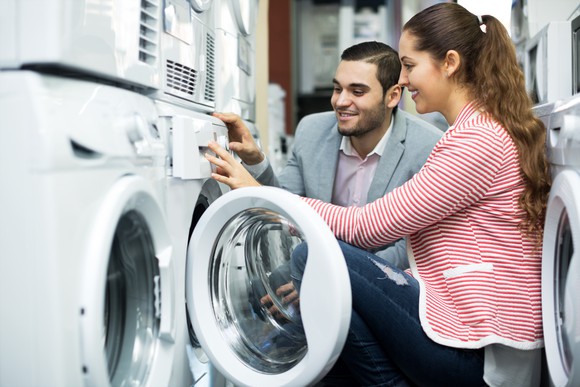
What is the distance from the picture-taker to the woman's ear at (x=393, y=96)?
1.94m

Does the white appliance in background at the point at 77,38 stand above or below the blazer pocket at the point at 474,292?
above

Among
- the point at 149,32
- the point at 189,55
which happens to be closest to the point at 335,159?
the point at 189,55

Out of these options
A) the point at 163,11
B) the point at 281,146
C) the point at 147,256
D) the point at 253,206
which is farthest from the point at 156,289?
the point at 281,146

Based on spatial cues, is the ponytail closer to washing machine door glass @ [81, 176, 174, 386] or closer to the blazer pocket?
the blazer pocket

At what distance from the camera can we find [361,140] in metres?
1.94

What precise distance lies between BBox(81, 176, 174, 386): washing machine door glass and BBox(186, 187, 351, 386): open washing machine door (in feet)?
0.54

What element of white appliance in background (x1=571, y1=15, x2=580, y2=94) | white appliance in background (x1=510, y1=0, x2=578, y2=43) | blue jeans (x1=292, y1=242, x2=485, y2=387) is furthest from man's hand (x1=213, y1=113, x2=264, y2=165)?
white appliance in background (x1=510, y1=0, x2=578, y2=43)

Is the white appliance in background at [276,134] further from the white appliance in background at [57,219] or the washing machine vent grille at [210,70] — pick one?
the white appliance in background at [57,219]

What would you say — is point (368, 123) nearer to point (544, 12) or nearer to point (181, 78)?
point (181, 78)

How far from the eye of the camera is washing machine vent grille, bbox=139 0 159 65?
111 centimetres

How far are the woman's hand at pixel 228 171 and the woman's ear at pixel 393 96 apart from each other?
745 mm

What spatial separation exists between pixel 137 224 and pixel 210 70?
66cm

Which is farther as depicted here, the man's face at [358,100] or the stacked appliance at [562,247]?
the man's face at [358,100]

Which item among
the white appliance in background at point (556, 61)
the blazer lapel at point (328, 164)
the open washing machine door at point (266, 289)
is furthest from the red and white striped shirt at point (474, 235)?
the white appliance in background at point (556, 61)
